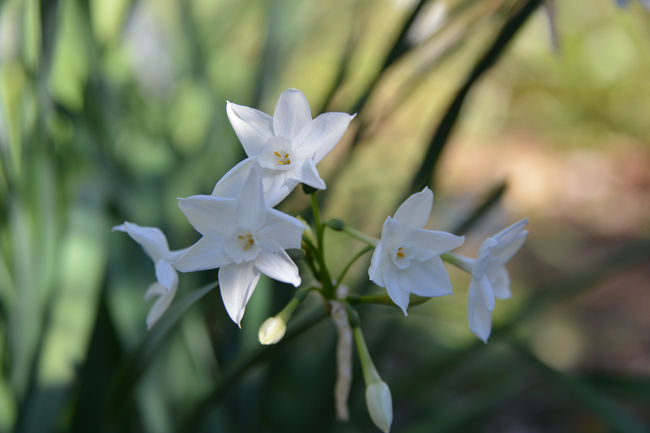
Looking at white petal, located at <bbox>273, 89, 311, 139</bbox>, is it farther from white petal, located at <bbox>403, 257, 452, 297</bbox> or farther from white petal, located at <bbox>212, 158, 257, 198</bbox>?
white petal, located at <bbox>403, 257, 452, 297</bbox>

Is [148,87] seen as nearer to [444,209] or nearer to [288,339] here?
[444,209]

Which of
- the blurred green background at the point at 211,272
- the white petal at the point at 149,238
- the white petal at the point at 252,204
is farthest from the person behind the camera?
the blurred green background at the point at 211,272

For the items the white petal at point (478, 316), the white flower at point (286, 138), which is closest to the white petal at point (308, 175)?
the white flower at point (286, 138)

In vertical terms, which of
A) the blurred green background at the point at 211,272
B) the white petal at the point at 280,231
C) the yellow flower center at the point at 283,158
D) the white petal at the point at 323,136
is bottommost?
the blurred green background at the point at 211,272

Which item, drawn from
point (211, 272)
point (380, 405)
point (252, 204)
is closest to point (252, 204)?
point (252, 204)

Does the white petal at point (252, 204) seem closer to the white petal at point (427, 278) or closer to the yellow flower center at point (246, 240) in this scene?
the yellow flower center at point (246, 240)

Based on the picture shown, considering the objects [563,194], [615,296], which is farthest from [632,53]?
[615,296]
